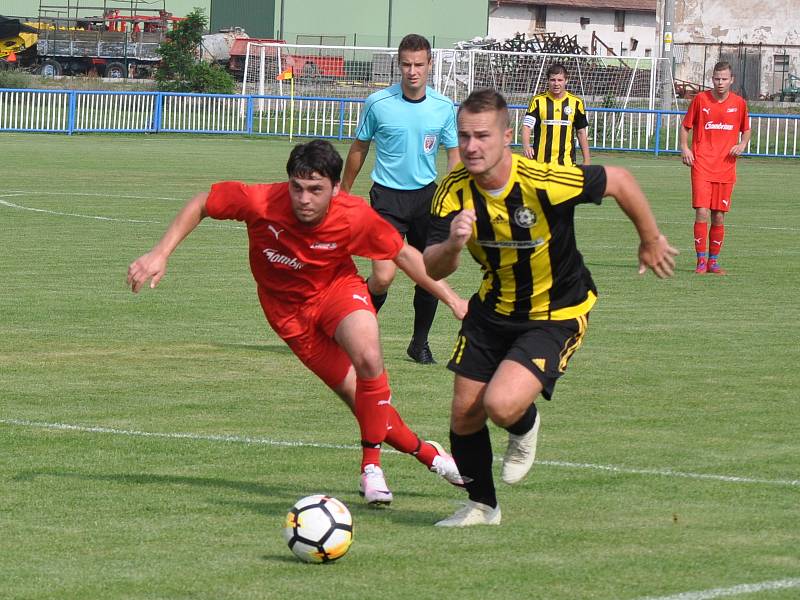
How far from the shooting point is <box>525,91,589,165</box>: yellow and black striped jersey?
19.0m

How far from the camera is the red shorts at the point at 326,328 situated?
738 centimetres

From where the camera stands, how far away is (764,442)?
8453 millimetres

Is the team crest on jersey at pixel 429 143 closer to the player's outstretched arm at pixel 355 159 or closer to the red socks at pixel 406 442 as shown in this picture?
the player's outstretched arm at pixel 355 159

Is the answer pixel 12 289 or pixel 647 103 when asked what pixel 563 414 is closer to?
pixel 12 289

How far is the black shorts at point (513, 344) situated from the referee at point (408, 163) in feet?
14.2

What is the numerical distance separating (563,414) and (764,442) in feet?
4.32

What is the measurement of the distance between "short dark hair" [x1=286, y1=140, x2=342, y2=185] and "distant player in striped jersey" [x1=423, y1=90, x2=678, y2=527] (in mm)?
577

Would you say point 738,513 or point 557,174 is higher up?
point 557,174

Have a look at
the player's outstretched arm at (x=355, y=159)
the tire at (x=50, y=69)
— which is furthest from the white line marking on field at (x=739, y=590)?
the tire at (x=50, y=69)

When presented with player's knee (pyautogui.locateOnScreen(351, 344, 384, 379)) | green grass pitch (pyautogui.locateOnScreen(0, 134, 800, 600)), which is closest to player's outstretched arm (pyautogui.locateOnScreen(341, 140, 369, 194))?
green grass pitch (pyautogui.locateOnScreen(0, 134, 800, 600))

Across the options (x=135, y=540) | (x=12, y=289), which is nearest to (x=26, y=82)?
(x=12, y=289)

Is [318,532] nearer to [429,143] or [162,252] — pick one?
[162,252]

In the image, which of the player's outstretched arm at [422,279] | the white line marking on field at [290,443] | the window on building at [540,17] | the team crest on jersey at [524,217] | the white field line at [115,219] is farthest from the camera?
the window on building at [540,17]

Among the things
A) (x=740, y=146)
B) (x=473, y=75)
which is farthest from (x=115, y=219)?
(x=473, y=75)
